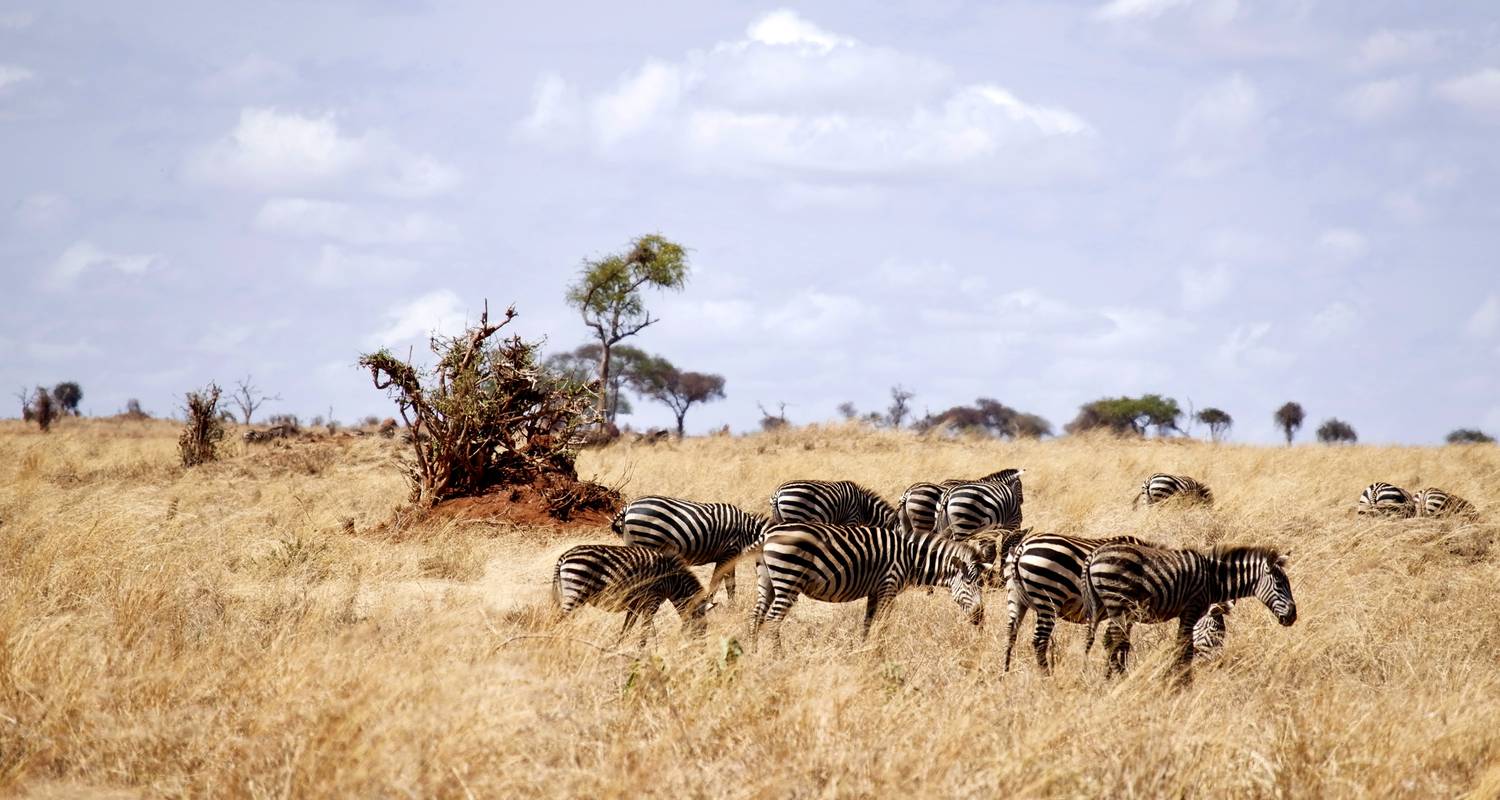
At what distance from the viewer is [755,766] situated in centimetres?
564

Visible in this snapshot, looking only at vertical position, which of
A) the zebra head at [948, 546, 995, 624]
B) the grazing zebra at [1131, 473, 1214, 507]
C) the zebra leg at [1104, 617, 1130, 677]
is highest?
the grazing zebra at [1131, 473, 1214, 507]

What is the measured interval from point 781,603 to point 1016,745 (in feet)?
12.4

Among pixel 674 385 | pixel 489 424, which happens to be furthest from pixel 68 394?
pixel 489 424

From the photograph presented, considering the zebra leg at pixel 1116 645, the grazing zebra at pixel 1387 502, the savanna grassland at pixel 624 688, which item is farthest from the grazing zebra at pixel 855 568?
the grazing zebra at pixel 1387 502

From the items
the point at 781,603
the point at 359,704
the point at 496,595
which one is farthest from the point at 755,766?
the point at 496,595

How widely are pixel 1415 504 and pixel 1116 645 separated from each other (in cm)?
1083

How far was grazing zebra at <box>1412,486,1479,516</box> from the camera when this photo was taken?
16.2 meters

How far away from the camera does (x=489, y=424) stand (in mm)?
16859

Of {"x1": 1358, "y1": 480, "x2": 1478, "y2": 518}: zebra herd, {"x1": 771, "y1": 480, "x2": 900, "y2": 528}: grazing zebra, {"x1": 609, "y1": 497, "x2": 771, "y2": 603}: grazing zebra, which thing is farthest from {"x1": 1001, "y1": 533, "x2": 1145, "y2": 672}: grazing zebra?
{"x1": 1358, "y1": 480, "x2": 1478, "y2": 518}: zebra herd

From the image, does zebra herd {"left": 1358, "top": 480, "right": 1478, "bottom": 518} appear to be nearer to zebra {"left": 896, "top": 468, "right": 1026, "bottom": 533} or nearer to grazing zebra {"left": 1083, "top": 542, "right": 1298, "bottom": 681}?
zebra {"left": 896, "top": 468, "right": 1026, "bottom": 533}

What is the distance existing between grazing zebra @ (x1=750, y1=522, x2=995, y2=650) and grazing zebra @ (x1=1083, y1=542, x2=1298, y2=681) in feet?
4.52

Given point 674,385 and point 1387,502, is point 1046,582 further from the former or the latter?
point 674,385

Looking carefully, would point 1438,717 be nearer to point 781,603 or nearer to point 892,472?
point 781,603

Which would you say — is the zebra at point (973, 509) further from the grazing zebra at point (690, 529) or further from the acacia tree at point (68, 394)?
the acacia tree at point (68, 394)
